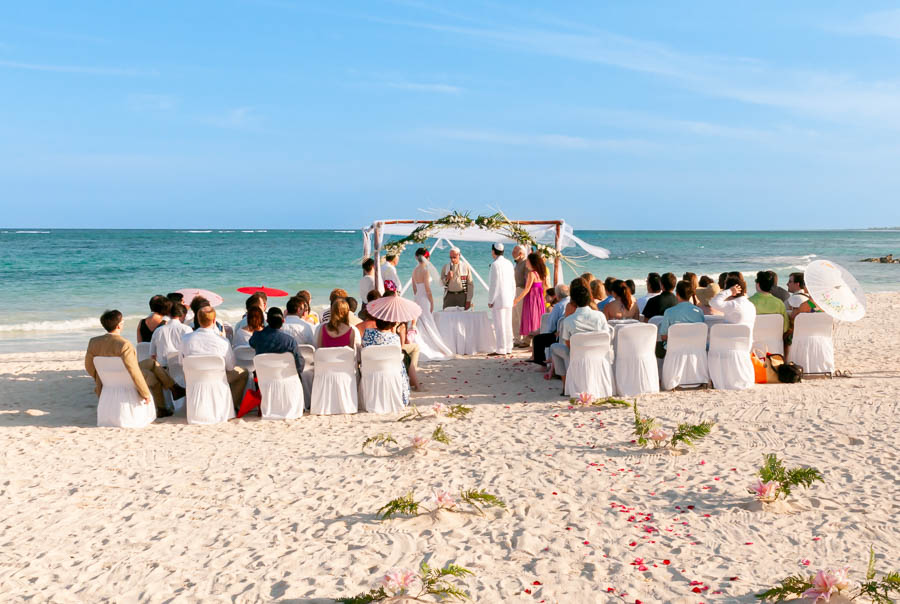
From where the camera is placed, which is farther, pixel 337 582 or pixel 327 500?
pixel 327 500

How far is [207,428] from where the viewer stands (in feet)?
22.9

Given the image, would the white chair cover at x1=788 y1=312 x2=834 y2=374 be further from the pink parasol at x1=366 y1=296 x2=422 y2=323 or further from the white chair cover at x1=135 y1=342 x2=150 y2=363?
the white chair cover at x1=135 y1=342 x2=150 y2=363

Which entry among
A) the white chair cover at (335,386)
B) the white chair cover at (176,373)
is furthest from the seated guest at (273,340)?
the white chair cover at (176,373)

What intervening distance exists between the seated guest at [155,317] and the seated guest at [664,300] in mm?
5553

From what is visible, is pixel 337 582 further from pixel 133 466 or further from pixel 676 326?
pixel 676 326

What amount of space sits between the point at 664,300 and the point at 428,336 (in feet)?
11.9

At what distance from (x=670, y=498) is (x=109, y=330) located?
5233 mm

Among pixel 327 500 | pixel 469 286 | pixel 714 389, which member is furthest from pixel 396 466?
pixel 469 286

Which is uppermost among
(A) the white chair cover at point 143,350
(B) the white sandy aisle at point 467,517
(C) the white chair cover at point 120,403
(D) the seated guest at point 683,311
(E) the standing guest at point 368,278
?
(E) the standing guest at point 368,278

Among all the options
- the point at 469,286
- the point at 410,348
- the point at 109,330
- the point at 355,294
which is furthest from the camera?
the point at 355,294

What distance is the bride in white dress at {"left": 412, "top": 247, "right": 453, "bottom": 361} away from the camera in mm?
10531

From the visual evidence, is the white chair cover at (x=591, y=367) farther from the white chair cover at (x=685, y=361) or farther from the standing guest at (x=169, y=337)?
the standing guest at (x=169, y=337)

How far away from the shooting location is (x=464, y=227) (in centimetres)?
1095

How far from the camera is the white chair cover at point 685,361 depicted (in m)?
7.68
